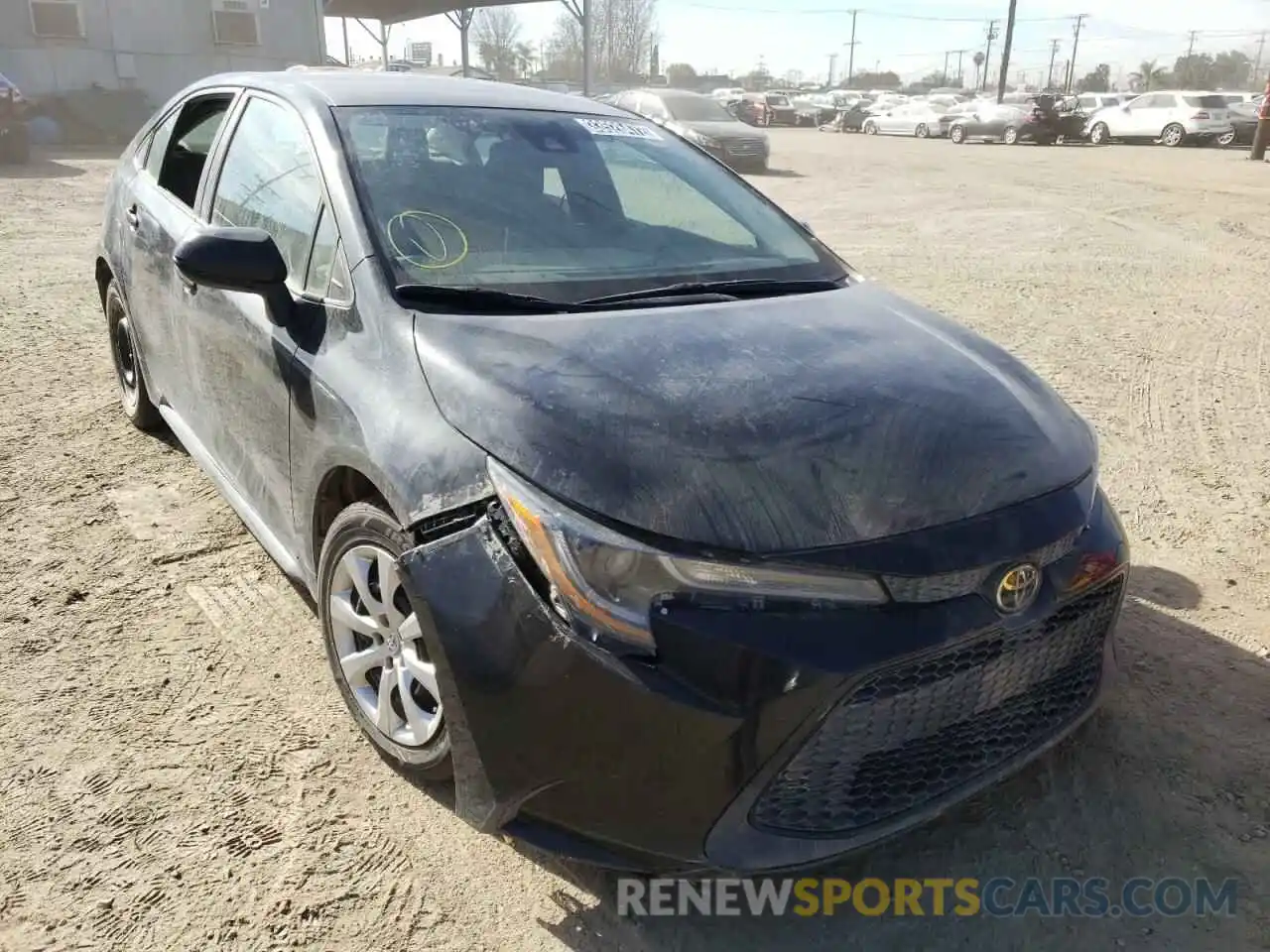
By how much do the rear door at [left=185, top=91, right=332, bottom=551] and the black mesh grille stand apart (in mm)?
1622

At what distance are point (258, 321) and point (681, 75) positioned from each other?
3766 inches

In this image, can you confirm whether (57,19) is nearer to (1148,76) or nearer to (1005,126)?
(1005,126)

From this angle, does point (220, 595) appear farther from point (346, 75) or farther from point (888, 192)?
point (888, 192)

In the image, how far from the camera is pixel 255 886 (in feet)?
7.02

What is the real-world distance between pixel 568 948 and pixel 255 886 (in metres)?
0.71

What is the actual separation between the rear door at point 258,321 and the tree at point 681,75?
81158 mm

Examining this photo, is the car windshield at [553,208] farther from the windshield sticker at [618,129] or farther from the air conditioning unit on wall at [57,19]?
the air conditioning unit on wall at [57,19]

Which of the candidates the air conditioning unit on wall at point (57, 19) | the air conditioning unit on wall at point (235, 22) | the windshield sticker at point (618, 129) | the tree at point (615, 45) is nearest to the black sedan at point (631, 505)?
the windshield sticker at point (618, 129)

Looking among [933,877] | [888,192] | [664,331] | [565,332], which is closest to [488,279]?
[565,332]

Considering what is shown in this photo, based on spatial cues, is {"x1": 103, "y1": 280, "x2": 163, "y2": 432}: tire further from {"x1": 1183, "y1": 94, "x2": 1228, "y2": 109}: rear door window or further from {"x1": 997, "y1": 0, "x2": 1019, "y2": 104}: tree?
{"x1": 997, "y1": 0, "x2": 1019, "y2": 104}: tree

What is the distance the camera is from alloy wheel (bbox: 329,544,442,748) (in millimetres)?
2238

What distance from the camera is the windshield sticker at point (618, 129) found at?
3465 mm

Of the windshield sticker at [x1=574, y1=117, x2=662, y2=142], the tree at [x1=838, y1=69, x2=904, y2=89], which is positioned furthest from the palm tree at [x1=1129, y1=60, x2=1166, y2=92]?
the windshield sticker at [x1=574, y1=117, x2=662, y2=142]

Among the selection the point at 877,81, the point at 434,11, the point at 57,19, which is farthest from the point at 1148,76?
the point at 57,19
